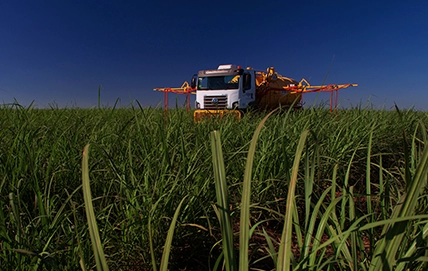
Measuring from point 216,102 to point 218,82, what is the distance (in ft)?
2.55

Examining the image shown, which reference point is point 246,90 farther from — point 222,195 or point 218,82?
point 222,195

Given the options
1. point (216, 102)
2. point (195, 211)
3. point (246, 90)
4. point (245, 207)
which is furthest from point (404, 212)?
point (246, 90)

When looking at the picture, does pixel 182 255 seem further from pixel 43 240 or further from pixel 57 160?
pixel 57 160

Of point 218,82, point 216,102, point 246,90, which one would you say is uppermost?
point 218,82

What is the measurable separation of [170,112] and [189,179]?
53.6 inches

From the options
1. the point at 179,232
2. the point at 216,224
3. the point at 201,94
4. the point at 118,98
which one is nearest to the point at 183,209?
the point at 179,232

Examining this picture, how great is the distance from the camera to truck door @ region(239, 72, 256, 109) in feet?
28.2

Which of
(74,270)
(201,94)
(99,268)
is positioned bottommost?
(74,270)

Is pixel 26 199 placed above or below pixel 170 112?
below

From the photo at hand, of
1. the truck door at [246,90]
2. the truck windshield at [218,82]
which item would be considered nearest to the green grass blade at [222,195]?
the truck door at [246,90]

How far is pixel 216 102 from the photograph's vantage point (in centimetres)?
861

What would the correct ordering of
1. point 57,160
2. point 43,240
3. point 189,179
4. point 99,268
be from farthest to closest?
1. point 57,160
2. point 189,179
3. point 43,240
4. point 99,268

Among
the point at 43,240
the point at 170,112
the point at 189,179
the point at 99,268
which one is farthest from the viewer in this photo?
the point at 170,112

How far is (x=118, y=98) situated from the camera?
1.65m
